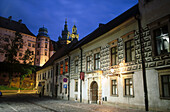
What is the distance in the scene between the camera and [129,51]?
43.7ft

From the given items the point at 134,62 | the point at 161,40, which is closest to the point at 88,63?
the point at 134,62

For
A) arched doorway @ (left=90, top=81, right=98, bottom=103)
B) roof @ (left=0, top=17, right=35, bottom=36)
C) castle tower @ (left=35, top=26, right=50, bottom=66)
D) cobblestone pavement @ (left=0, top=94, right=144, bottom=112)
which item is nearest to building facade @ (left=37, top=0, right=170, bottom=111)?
arched doorway @ (left=90, top=81, right=98, bottom=103)

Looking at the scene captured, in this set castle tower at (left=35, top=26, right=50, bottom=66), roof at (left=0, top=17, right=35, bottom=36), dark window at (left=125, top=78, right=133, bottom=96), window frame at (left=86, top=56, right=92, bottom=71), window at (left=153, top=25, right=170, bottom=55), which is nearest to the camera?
window at (left=153, top=25, right=170, bottom=55)

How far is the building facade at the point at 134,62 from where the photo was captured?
1034cm

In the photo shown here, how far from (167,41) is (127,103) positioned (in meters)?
5.72

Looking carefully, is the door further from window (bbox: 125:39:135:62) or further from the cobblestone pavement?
window (bbox: 125:39:135:62)

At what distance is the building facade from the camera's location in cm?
1034

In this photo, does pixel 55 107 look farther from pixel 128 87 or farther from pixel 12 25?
pixel 12 25

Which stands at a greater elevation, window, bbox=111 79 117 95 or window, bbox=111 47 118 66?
window, bbox=111 47 118 66

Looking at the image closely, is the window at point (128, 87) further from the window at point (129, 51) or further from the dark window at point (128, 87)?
the window at point (129, 51)

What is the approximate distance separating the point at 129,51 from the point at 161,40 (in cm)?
315

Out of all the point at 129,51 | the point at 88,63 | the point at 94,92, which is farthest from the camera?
the point at 88,63

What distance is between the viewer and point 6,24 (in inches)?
2680

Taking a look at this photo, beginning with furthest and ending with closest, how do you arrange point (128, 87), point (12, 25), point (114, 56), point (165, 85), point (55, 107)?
point (12, 25) → point (114, 56) → point (55, 107) → point (128, 87) → point (165, 85)
